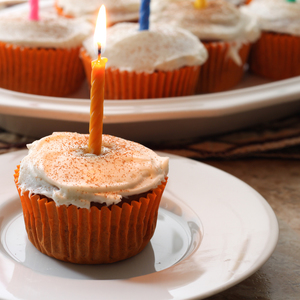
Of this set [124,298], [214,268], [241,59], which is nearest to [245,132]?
[241,59]

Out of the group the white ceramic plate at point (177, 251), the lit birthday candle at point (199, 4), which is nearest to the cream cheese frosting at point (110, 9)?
the lit birthday candle at point (199, 4)

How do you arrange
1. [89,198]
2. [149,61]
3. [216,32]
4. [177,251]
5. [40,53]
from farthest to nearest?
[216,32], [40,53], [149,61], [177,251], [89,198]

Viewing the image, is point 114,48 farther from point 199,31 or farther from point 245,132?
point 245,132

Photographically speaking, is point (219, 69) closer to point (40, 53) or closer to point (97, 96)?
point (40, 53)

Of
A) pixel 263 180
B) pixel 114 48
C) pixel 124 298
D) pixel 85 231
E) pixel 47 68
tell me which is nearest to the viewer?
pixel 124 298

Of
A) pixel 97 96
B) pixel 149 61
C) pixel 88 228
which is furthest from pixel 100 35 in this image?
pixel 149 61

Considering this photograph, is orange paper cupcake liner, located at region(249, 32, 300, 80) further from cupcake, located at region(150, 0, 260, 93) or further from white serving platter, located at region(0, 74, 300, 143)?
white serving platter, located at region(0, 74, 300, 143)

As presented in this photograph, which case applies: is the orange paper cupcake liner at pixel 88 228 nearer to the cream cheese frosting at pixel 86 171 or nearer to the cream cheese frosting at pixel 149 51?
the cream cheese frosting at pixel 86 171
